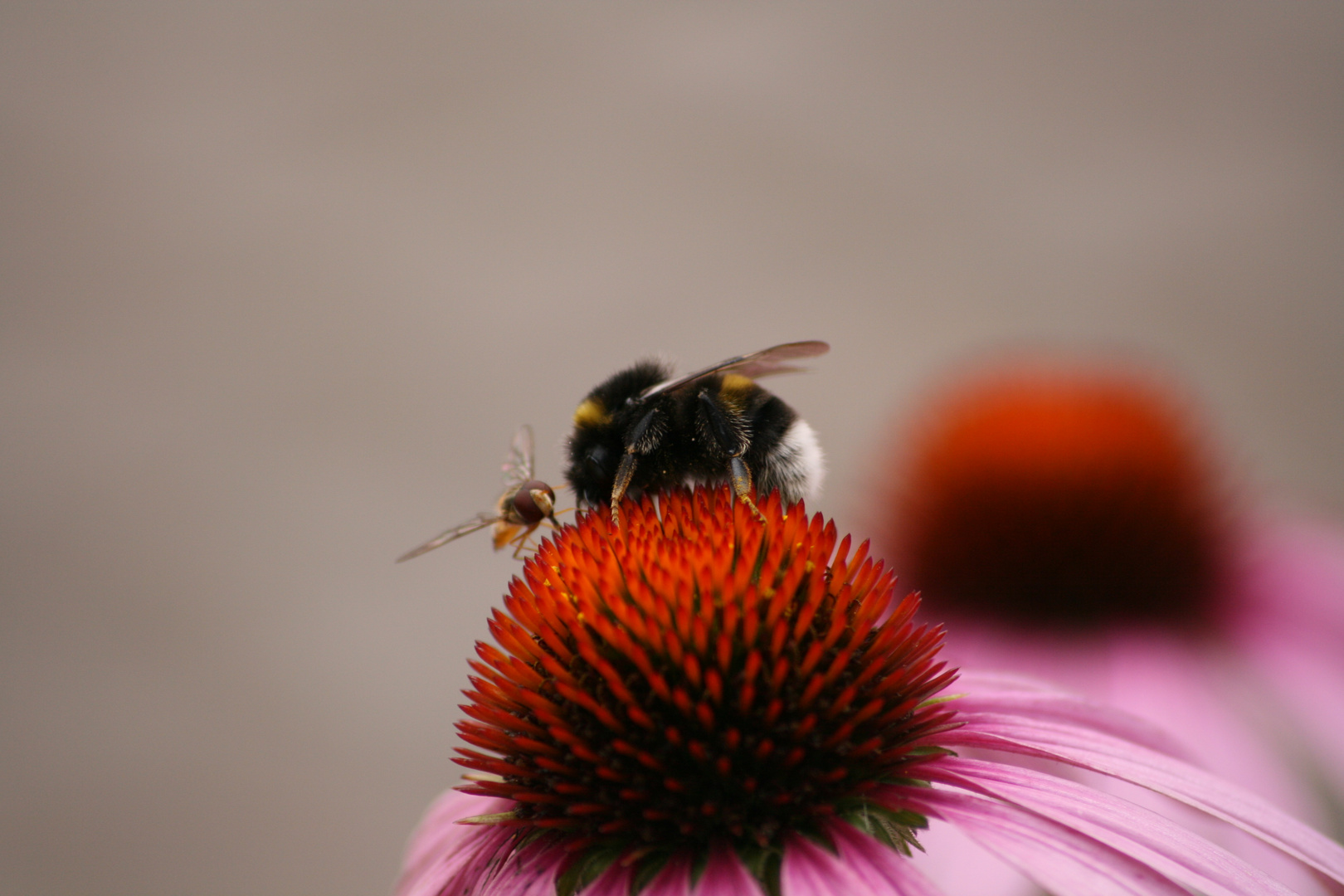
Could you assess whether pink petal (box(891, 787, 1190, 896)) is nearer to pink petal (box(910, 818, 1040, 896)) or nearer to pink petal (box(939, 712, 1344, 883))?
pink petal (box(939, 712, 1344, 883))

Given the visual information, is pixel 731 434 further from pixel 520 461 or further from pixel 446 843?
pixel 446 843

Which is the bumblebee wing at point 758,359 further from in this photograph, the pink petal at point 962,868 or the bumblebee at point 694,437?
the pink petal at point 962,868

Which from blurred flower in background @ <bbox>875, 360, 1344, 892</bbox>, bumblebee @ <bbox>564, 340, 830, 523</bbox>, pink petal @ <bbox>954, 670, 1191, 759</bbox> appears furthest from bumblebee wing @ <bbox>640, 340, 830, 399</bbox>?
blurred flower in background @ <bbox>875, 360, 1344, 892</bbox>

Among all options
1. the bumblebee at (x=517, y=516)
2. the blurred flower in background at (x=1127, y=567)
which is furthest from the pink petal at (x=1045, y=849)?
→ the blurred flower in background at (x=1127, y=567)

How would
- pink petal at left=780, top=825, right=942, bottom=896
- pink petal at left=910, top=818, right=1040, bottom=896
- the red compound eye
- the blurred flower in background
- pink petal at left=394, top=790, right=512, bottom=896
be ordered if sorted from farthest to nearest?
1. the blurred flower in background
2. pink petal at left=910, top=818, right=1040, bottom=896
3. the red compound eye
4. pink petal at left=394, top=790, right=512, bottom=896
5. pink petal at left=780, top=825, right=942, bottom=896

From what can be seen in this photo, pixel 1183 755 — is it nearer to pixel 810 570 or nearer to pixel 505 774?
pixel 810 570

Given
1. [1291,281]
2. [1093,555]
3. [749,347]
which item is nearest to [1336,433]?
[1291,281]

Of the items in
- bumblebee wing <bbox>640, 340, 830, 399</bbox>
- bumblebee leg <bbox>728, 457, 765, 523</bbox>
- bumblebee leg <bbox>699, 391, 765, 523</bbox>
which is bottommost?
bumblebee leg <bbox>728, 457, 765, 523</bbox>

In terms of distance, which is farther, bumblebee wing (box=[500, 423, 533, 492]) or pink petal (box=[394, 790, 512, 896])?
bumblebee wing (box=[500, 423, 533, 492])
